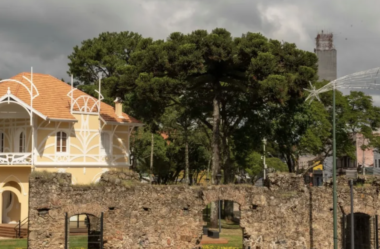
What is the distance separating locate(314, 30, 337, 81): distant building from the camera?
7469 centimetres

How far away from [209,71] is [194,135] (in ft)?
57.3

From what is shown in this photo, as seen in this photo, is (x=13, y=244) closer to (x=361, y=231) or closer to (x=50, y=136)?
(x=50, y=136)

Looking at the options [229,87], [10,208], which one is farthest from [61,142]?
[229,87]

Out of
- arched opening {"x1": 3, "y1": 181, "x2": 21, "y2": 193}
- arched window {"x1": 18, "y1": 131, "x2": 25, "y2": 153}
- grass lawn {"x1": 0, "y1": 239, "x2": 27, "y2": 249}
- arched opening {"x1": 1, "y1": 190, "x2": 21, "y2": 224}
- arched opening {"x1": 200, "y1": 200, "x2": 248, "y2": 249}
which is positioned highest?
arched window {"x1": 18, "y1": 131, "x2": 25, "y2": 153}

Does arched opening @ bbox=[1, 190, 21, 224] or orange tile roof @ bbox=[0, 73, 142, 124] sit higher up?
orange tile roof @ bbox=[0, 73, 142, 124]

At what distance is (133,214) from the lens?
77.7ft

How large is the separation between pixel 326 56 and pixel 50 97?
44.5m

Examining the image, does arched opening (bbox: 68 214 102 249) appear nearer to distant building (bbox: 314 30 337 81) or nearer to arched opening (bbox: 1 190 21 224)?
arched opening (bbox: 1 190 21 224)

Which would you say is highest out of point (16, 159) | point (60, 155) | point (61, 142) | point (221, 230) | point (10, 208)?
point (61, 142)

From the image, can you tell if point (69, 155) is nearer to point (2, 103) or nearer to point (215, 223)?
point (2, 103)

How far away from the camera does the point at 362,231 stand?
27.6 m

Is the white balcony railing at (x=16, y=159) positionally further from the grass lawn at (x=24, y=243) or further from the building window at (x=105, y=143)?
the grass lawn at (x=24, y=243)

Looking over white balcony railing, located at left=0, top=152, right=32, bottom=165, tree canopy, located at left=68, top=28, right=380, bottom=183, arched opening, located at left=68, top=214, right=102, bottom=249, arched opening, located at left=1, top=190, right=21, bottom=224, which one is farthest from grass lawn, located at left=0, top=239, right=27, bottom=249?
tree canopy, located at left=68, top=28, right=380, bottom=183

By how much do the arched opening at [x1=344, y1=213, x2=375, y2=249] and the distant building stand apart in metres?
48.7
